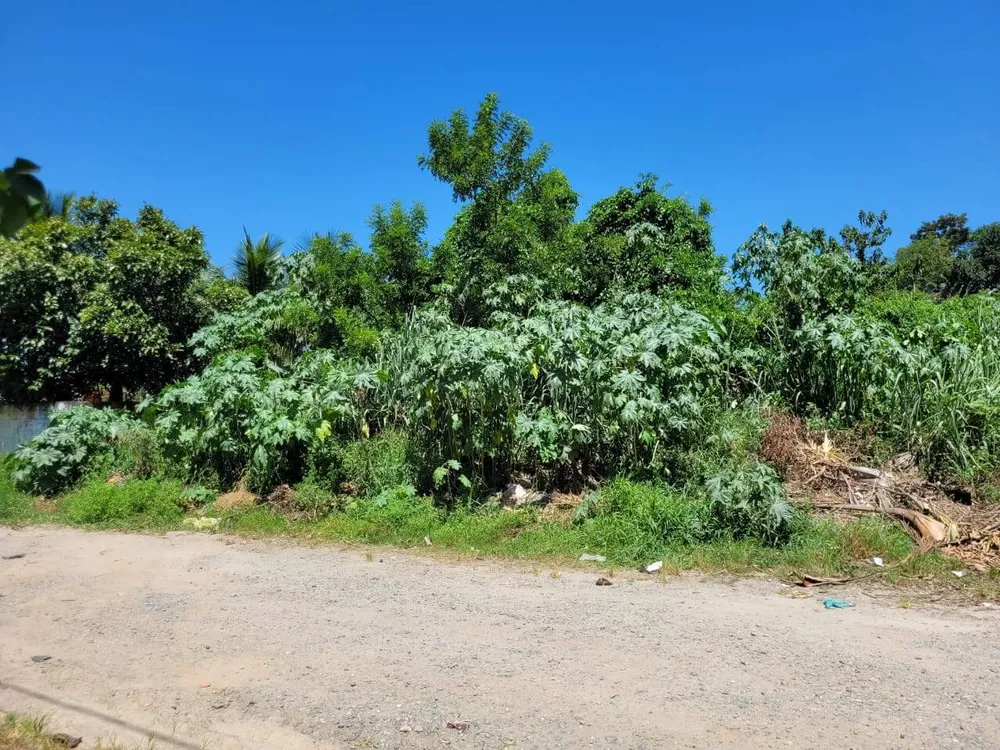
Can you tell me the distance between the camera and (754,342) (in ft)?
35.3

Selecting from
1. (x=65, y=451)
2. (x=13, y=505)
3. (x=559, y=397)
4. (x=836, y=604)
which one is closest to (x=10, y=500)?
(x=13, y=505)

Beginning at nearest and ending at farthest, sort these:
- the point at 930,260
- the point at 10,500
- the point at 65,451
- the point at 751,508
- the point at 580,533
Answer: the point at 751,508 → the point at 580,533 → the point at 10,500 → the point at 65,451 → the point at 930,260

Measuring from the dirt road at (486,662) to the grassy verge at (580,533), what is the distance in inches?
20.9

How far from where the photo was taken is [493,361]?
807 centimetres

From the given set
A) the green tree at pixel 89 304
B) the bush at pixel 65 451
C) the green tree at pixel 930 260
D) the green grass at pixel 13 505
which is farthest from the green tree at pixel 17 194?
the green tree at pixel 930 260

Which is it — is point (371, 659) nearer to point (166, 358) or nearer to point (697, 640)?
point (697, 640)

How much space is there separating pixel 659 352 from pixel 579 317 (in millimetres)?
1200

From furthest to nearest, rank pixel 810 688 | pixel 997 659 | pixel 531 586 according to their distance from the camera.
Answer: pixel 531 586 → pixel 997 659 → pixel 810 688

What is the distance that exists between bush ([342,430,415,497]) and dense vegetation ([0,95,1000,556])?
Result: 0.09 feet

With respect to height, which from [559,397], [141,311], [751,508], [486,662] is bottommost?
[486,662]

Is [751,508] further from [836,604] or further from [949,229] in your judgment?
[949,229]

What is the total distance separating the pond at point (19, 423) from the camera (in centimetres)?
1398

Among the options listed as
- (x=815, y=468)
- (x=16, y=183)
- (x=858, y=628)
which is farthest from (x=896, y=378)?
(x=16, y=183)

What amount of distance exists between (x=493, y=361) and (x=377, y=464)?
2170 millimetres
